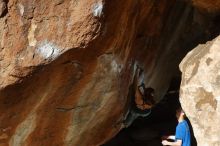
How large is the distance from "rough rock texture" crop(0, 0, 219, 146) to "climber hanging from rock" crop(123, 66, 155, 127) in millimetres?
159

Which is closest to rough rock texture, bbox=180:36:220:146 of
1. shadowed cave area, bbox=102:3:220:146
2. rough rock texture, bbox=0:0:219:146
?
rough rock texture, bbox=0:0:219:146

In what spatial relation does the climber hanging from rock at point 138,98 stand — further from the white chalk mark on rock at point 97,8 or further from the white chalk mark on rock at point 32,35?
the white chalk mark on rock at point 32,35

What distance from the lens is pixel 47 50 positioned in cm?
369

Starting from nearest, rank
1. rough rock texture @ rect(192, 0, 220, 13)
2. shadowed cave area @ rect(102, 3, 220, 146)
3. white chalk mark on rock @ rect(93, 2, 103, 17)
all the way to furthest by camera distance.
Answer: white chalk mark on rock @ rect(93, 2, 103, 17) < rough rock texture @ rect(192, 0, 220, 13) < shadowed cave area @ rect(102, 3, 220, 146)

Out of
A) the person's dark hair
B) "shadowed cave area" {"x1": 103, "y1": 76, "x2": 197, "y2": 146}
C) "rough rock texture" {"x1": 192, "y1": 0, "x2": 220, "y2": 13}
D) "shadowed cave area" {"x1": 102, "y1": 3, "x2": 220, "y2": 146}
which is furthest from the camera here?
"shadowed cave area" {"x1": 103, "y1": 76, "x2": 197, "y2": 146}

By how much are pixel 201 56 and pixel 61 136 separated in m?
1.49

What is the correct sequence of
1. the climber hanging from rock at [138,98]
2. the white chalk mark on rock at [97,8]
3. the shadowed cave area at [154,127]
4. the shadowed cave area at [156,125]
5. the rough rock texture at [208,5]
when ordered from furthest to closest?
the shadowed cave area at [154,127] < the shadowed cave area at [156,125] < the climber hanging from rock at [138,98] < the rough rock texture at [208,5] < the white chalk mark on rock at [97,8]

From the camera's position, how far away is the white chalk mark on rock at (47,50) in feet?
12.1

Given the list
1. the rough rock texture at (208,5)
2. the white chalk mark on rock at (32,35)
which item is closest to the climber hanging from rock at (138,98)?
the rough rock texture at (208,5)

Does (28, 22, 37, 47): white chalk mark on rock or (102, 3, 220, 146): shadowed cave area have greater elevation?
(28, 22, 37, 47): white chalk mark on rock

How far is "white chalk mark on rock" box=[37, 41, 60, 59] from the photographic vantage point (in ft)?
12.1

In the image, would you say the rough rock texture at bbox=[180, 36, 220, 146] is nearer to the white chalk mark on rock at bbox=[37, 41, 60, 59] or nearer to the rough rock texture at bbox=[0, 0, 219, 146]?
the rough rock texture at bbox=[0, 0, 219, 146]

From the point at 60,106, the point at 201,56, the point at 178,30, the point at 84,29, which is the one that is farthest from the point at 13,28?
the point at 178,30

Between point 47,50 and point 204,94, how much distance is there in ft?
4.15
